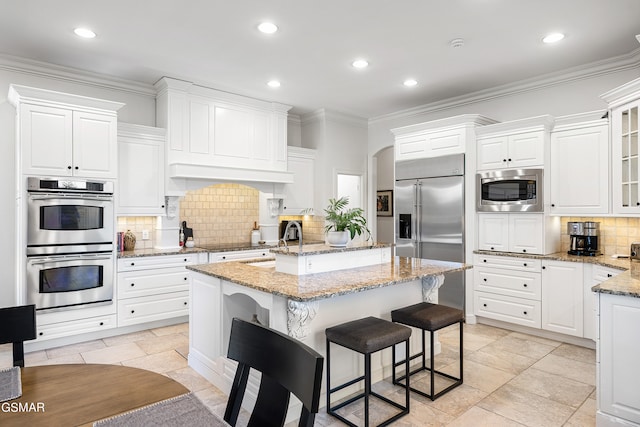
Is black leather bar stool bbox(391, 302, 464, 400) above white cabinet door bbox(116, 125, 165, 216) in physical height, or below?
below

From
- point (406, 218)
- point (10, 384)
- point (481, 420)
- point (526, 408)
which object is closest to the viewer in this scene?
point (10, 384)

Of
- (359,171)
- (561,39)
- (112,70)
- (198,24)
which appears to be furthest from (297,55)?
(359,171)

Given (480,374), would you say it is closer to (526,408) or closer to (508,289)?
(526,408)

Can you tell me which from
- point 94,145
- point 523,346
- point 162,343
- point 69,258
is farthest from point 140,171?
point 523,346

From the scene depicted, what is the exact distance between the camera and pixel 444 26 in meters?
3.40

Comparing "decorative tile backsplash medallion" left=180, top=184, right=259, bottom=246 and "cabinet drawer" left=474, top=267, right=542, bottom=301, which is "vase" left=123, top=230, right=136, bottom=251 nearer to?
"decorative tile backsplash medallion" left=180, top=184, right=259, bottom=246

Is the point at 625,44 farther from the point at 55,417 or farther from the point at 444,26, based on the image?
the point at 55,417

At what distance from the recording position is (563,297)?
4078 millimetres

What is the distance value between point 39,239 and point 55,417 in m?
3.28

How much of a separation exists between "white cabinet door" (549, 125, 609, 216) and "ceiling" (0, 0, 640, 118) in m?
0.82

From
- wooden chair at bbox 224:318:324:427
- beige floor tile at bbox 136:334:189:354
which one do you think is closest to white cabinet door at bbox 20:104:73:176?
beige floor tile at bbox 136:334:189:354

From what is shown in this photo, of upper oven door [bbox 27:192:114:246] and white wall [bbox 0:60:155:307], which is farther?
white wall [bbox 0:60:155:307]

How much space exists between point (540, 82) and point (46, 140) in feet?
17.8

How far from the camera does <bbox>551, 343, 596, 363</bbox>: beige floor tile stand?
12.1 feet
